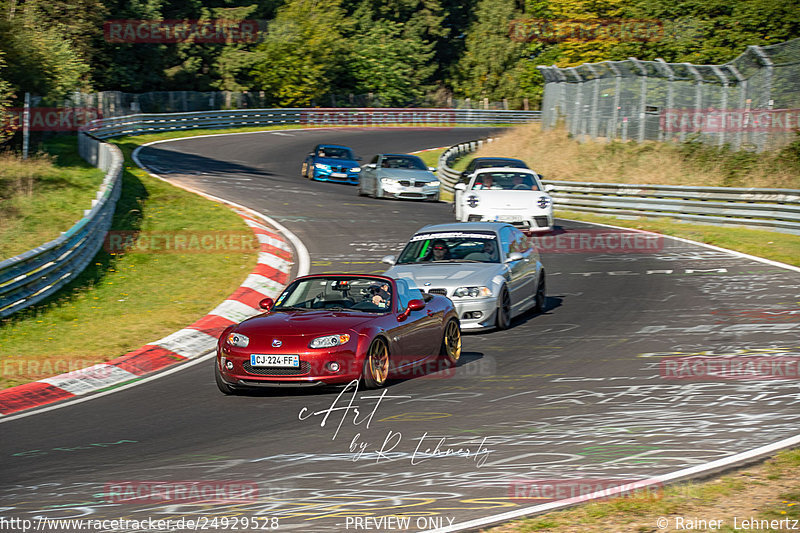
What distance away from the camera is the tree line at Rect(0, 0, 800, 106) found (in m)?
43.1

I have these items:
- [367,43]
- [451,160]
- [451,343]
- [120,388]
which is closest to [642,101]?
[451,160]

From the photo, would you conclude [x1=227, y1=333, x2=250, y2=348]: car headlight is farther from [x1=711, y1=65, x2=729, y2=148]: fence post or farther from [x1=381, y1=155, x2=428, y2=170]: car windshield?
[x1=711, y1=65, x2=729, y2=148]: fence post

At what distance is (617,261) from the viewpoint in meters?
19.6

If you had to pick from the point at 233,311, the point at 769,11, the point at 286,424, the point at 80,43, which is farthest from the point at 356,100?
the point at 286,424

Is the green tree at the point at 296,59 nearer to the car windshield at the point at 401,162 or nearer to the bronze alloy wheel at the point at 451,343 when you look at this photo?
the car windshield at the point at 401,162

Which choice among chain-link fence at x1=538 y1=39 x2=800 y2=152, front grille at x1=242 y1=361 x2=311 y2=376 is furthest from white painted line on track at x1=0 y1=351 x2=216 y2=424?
chain-link fence at x1=538 y1=39 x2=800 y2=152

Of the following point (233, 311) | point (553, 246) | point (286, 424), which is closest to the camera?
point (286, 424)

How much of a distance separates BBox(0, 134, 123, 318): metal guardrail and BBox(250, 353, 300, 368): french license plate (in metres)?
5.31

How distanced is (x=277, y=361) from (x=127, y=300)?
6648 mm

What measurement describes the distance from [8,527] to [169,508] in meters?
0.93

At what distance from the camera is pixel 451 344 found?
1163cm

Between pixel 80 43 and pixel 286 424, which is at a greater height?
pixel 80 43

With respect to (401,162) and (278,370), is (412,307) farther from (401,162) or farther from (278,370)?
(401,162)

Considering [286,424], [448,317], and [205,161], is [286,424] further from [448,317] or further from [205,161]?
[205,161]
